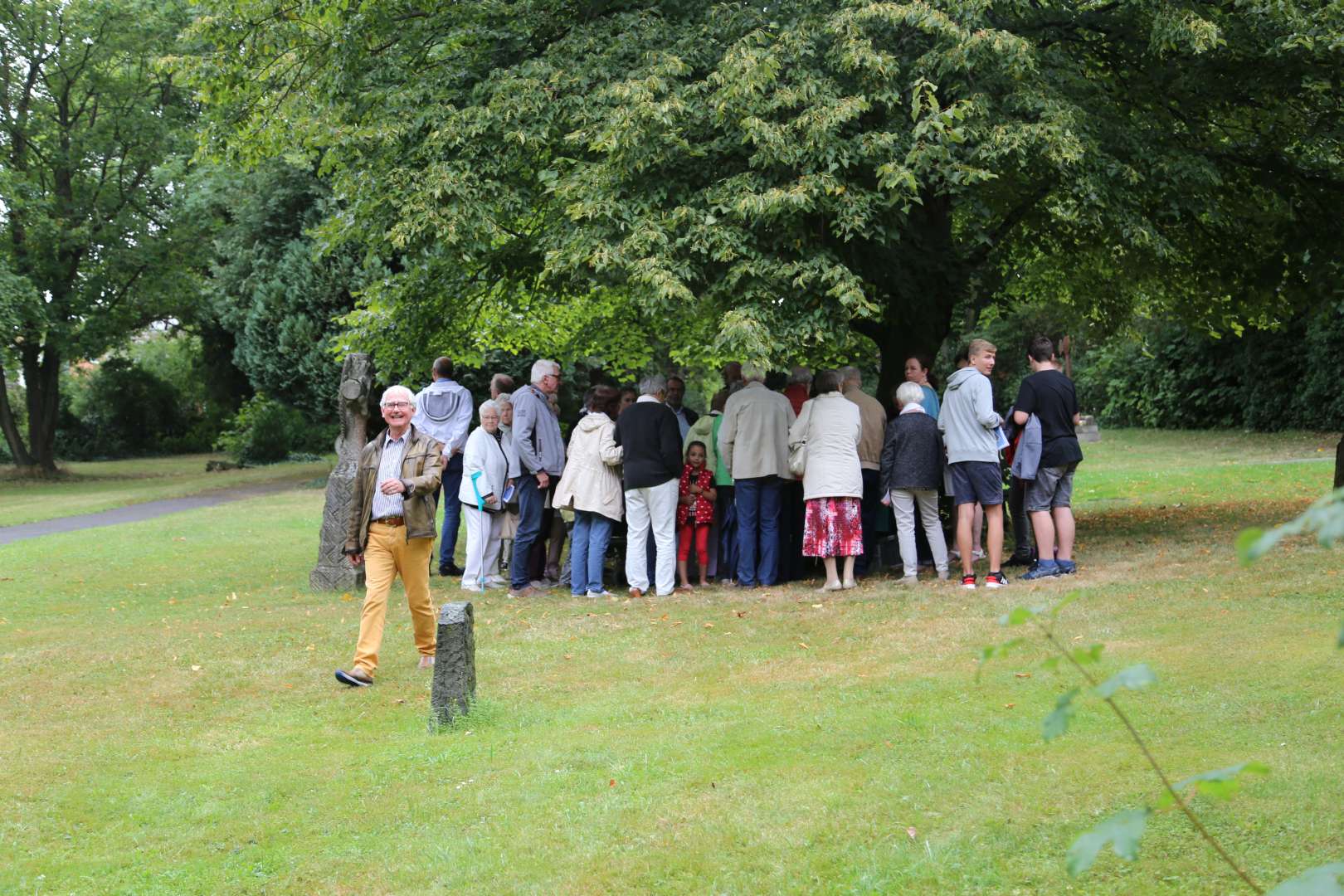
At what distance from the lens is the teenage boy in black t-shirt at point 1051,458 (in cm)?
1234

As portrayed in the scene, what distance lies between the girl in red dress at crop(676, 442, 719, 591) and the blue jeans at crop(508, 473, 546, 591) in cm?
150

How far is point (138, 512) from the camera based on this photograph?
28203 mm

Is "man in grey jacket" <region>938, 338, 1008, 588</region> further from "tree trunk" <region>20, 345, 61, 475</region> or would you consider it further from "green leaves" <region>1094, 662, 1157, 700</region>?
"tree trunk" <region>20, 345, 61, 475</region>

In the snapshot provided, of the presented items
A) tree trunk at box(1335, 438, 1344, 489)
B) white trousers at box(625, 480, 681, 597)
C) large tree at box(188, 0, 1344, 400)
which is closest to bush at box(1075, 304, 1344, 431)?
tree trunk at box(1335, 438, 1344, 489)

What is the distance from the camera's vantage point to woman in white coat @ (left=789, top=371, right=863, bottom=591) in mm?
12906

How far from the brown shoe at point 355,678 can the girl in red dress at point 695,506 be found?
15.8 ft

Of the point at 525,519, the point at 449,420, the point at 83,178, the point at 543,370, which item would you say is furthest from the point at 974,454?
the point at 83,178

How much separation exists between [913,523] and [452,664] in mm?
6268

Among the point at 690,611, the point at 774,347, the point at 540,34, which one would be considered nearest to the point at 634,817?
the point at 690,611

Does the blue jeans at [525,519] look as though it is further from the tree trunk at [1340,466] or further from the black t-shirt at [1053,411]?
the tree trunk at [1340,466]

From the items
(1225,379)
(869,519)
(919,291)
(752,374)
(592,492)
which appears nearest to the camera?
(592,492)

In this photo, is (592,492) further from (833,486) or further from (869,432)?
(869,432)

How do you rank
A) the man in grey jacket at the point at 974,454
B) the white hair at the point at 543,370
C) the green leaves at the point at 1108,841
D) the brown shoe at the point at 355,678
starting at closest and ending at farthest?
the green leaves at the point at 1108,841
the brown shoe at the point at 355,678
the man in grey jacket at the point at 974,454
the white hair at the point at 543,370

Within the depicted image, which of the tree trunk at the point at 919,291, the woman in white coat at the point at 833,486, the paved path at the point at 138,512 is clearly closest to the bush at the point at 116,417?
the paved path at the point at 138,512
